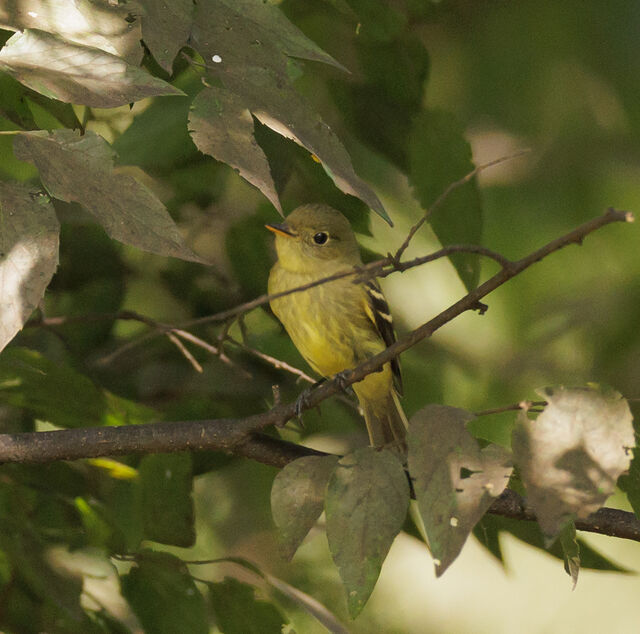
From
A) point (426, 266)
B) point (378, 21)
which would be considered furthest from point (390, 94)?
point (426, 266)

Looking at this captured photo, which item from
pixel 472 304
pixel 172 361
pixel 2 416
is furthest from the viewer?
pixel 172 361

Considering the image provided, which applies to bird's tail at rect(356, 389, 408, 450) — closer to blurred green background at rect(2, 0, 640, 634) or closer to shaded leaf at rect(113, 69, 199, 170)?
blurred green background at rect(2, 0, 640, 634)

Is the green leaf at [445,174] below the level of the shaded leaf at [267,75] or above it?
below

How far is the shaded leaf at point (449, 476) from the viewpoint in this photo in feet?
2.48

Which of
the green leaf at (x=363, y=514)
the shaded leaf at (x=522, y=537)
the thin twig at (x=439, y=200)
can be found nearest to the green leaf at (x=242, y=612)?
the shaded leaf at (x=522, y=537)

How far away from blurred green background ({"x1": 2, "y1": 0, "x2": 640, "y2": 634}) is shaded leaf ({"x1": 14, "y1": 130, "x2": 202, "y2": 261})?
2.05ft

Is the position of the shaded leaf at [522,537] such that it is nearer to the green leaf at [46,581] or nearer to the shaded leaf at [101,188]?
the green leaf at [46,581]

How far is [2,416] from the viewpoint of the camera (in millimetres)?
1532

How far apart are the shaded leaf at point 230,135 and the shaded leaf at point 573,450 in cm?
30

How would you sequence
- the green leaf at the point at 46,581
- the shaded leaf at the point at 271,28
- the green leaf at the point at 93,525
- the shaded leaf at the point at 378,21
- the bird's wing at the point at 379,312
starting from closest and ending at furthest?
the shaded leaf at the point at 271,28
the green leaf at the point at 46,581
the green leaf at the point at 93,525
the shaded leaf at the point at 378,21
the bird's wing at the point at 379,312

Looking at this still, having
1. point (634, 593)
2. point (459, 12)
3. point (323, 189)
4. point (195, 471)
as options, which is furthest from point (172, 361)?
point (634, 593)

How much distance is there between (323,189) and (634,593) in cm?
213

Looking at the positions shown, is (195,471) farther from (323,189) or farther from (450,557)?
(450,557)

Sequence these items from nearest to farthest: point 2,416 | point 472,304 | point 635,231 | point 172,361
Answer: point 472,304 → point 2,416 → point 172,361 → point 635,231
